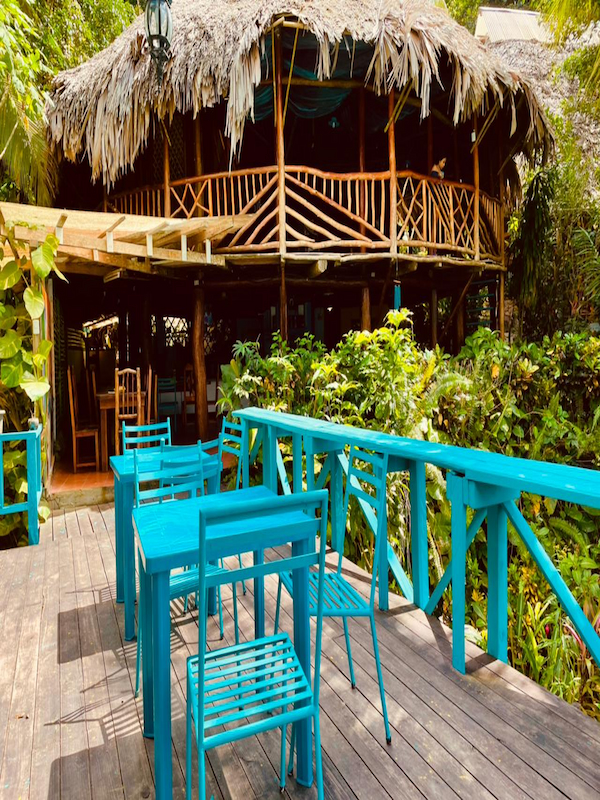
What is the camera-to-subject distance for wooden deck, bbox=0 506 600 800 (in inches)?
60.5

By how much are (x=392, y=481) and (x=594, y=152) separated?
10424 mm

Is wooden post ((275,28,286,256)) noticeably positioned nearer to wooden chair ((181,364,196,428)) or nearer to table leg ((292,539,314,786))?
wooden chair ((181,364,196,428))

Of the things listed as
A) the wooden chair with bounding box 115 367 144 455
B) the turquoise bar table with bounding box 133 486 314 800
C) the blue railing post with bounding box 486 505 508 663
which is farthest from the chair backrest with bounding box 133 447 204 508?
the wooden chair with bounding box 115 367 144 455

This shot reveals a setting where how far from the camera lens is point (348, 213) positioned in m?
6.40

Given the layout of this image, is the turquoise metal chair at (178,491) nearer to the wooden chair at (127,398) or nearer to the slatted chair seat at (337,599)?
the slatted chair seat at (337,599)

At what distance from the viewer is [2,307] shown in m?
4.07

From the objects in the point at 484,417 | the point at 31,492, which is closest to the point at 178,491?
the point at 31,492

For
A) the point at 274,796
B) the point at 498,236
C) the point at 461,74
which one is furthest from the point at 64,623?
the point at 498,236

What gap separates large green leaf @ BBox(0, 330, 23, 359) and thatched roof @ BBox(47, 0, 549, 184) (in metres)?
3.19

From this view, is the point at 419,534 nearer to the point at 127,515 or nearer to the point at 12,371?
the point at 127,515

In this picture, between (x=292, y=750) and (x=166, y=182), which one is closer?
(x=292, y=750)

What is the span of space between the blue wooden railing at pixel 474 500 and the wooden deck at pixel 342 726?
0.18 metres

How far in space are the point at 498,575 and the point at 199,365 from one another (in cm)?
555

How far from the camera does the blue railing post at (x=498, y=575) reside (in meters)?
2.02
